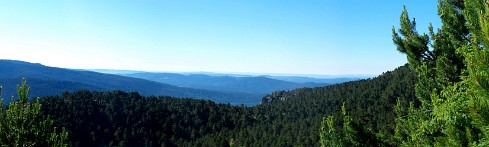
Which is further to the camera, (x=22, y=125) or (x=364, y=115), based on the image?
(x=364, y=115)

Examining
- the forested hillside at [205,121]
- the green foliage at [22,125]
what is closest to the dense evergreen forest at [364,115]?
the green foliage at [22,125]

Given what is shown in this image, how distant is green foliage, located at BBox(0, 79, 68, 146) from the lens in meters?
14.0

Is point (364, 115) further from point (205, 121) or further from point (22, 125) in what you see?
point (22, 125)

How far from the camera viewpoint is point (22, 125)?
14234 millimetres

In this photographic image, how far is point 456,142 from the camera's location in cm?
961

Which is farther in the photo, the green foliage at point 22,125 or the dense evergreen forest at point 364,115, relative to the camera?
the green foliage at point 22,125

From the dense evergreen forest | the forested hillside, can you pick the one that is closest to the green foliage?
the dense evergreen forest

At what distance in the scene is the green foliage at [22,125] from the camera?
14.0 metres

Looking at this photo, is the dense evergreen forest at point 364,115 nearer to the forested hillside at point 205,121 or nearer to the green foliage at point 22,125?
the green foliage at point 22,125

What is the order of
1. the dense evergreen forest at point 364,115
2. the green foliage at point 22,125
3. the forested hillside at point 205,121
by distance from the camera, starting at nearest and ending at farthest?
the dense evergreen forest at point 364,115
the green foliage at point 22,125
the forested hillside at point 205,121

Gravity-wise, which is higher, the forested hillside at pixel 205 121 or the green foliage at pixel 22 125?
the green foliage at pixel 22 125

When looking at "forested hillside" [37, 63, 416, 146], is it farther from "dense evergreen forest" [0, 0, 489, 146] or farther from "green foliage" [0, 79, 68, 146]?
"green foliage" [0, 79, 68, 146]

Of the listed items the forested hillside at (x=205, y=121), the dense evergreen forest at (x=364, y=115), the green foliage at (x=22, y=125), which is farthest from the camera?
the forested hillside at (x=205, y=121)

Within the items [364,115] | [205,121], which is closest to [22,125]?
[364,115]
